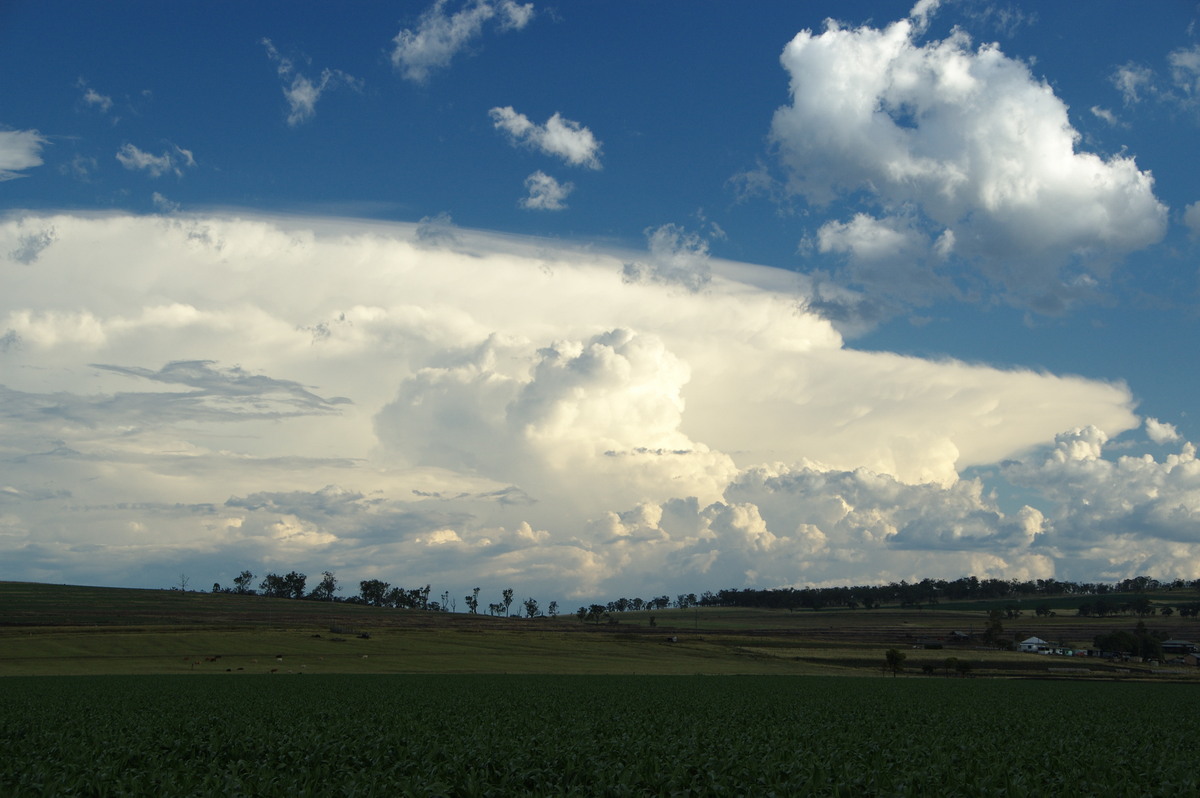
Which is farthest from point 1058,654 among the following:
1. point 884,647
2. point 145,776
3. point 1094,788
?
point 145,776

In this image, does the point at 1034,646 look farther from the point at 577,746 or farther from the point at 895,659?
the point at 577,746

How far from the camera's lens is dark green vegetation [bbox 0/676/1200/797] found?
65.9 feet

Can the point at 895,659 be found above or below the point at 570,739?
below

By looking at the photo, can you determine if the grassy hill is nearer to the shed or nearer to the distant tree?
the distant tree

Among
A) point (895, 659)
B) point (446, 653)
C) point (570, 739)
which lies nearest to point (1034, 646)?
point (895, 659)

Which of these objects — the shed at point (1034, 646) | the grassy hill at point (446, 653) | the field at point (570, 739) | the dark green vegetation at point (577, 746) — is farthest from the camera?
the shed at point (1034, 646)

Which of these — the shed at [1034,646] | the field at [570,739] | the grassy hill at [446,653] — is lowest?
the shed at [1034,646]

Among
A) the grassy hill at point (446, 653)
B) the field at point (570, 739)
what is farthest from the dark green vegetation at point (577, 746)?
the grassy hill at point (446, 653)

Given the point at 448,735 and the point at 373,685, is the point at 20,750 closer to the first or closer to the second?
the point at 448,735

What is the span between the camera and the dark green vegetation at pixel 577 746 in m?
20.1

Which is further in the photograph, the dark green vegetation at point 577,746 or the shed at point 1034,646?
the shed at point 1034,646

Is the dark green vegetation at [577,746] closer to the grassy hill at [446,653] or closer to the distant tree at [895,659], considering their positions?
the grassy hill at [446,653]

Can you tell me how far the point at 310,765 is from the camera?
24.0 meters

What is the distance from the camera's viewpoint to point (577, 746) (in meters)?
25.0
